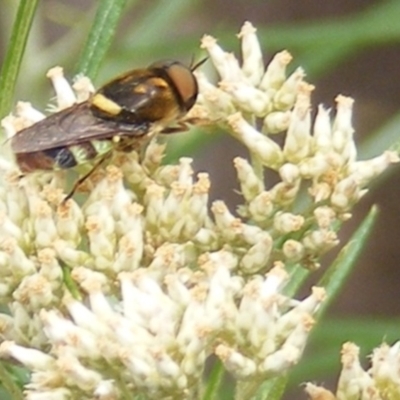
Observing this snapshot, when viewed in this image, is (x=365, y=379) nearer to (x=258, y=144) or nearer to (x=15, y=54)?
(x=258, y=144)

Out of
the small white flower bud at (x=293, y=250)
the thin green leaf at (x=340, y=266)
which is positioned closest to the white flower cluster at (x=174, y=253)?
the small white flower bud at (x=293, y=250)

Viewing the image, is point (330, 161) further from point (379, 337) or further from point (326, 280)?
point (379, 337)

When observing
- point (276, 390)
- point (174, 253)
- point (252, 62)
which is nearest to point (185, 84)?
point (252, 62)

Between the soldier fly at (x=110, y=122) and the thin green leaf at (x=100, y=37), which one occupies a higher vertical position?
the thin green leaf at (x=100, y=37)

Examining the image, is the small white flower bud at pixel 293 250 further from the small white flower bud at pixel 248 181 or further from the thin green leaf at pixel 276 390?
the thin green leaf at pixel 276 390

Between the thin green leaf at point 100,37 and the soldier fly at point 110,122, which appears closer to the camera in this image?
the soldier fly at point 110,122
